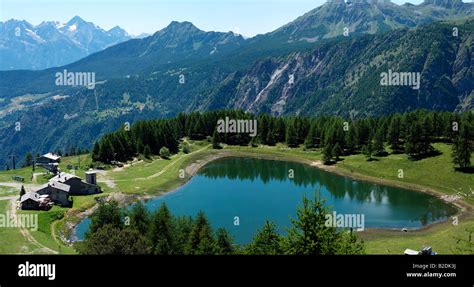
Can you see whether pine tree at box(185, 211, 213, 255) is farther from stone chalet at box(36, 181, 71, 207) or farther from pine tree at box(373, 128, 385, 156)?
pine tree at box(373, 128, 385, 156)

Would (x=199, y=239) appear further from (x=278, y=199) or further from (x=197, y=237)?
(x=278, y=199)

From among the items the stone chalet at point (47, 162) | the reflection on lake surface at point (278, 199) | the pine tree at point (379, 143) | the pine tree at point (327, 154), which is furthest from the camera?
the pine tree at point (327, 154)

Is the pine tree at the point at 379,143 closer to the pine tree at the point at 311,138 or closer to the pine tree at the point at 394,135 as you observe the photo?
the pine tree at the point at 394,135

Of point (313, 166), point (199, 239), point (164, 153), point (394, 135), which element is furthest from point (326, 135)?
point (199, 239)

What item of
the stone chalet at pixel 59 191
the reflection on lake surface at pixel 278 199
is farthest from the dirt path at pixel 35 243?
the reflection on lake surface at pixel 278 199

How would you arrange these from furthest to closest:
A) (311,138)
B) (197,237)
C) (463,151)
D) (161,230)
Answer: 1. (311,138)
2. (463,151)
3. (161,230)
4. (197,237)
